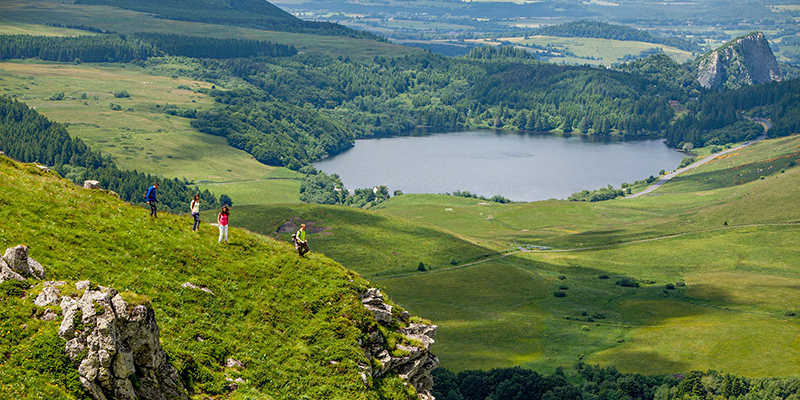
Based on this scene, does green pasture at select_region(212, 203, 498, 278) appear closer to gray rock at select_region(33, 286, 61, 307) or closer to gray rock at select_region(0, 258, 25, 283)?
gray rock at select_region(0, 258, 25, 283)

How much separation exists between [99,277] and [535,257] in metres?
137

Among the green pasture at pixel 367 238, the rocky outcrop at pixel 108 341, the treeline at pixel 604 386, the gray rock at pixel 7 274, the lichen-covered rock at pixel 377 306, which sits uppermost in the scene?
the gray rock at pixel 7 274

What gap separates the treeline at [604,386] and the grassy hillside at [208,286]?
135 feet

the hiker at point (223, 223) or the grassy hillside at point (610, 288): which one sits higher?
the hiker at point (223, 223)

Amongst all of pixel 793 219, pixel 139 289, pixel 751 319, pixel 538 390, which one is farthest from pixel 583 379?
pixel 793 219

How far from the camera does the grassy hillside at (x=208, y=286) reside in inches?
1422

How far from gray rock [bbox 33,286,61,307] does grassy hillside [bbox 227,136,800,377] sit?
7124cm

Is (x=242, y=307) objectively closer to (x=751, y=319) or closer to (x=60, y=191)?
(x=60, y=191)

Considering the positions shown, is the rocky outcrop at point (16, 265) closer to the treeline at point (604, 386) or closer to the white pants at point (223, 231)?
the white pants at point (223, 231)

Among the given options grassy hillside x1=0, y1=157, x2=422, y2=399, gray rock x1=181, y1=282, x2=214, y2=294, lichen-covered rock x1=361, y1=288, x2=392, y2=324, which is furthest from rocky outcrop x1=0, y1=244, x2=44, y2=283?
lichen-covered rock x1=361, y1=288, x2=392, y2=324

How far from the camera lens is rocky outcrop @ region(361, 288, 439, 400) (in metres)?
43.8

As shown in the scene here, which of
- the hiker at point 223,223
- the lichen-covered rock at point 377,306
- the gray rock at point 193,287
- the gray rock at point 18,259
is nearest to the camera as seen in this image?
the gray rock at point 18,259

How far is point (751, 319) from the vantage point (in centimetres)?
11294

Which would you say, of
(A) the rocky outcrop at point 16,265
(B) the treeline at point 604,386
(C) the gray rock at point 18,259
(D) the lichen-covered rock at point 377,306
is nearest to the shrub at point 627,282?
(B) the treeline at point 604,386
